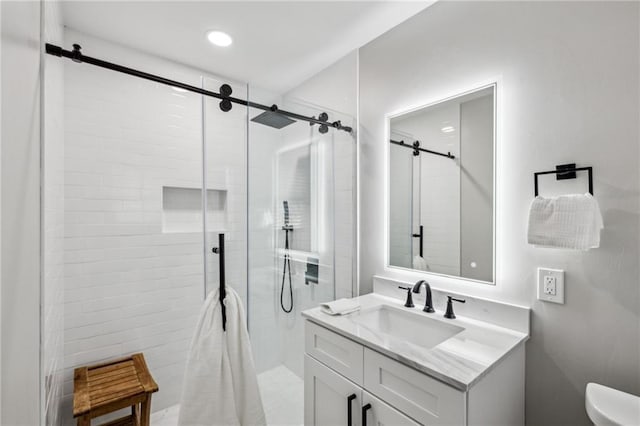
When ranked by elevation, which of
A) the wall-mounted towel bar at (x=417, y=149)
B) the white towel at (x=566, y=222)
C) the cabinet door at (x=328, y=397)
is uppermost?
the wall-mounted towel bar at (x=417, y=149)

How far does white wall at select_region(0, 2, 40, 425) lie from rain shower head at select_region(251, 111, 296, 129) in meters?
1.15

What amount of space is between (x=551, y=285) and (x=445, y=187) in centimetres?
64

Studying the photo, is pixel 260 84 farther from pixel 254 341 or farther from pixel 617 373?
pixel 617 373

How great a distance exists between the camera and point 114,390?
1681 mm

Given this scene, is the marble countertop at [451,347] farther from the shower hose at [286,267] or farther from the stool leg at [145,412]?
the stool leg at [145,412]

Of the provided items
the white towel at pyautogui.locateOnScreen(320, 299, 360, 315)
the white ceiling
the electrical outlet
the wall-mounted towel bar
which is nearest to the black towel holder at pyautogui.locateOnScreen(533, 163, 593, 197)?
the electrical outlet

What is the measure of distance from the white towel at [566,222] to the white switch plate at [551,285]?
165 millimetres

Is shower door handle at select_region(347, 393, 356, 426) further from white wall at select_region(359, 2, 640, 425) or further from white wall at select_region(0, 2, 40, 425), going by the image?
white wall at select_region(0, 2, 40, 425)

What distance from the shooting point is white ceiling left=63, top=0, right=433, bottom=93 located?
1.66 meters

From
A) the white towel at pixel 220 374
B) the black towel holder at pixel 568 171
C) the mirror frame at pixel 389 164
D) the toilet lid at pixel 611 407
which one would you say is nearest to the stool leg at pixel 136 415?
the white towel at pixel 220 374

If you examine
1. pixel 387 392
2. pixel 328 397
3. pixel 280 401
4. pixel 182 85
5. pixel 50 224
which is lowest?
pixel 280 401

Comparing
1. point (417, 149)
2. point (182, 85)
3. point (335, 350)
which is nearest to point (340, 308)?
point (335, 350)

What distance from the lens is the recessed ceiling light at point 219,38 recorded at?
1882 mm

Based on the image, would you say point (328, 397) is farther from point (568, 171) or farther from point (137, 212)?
point (137, 212)
